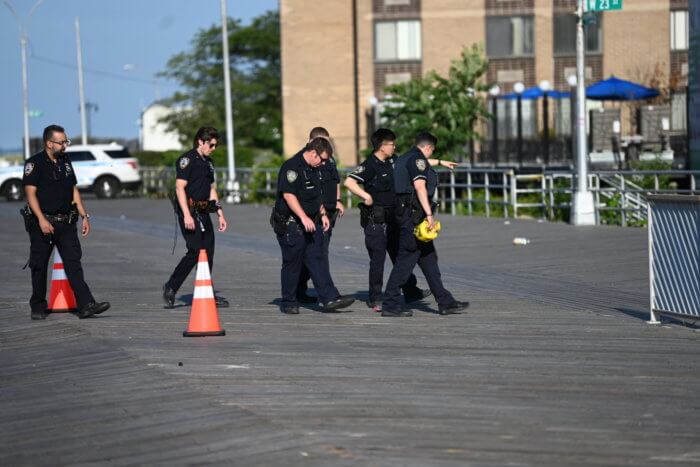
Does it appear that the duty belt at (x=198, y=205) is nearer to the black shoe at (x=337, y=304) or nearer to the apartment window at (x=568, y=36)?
the black shoe at (x=337, y=304)

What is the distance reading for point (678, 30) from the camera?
60344 millimetres

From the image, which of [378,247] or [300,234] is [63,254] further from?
[378,247]

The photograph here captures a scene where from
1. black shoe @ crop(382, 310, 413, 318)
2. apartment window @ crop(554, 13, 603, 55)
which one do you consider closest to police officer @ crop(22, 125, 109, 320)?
black shoe @ crop(382, 310, 413, 318)

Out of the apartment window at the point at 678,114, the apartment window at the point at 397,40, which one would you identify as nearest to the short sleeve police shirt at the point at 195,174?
the apartment window at the point at 678,114

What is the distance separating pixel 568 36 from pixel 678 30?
183 inches

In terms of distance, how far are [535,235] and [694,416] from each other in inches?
642

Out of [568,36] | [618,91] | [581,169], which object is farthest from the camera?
[568,36]

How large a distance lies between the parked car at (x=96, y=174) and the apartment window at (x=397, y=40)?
16.9 m

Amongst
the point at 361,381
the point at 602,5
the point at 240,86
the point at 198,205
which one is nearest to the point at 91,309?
the point at 198,205

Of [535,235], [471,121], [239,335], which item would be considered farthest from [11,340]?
[471,121]

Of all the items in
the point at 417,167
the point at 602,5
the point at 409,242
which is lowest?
the point at 409,242

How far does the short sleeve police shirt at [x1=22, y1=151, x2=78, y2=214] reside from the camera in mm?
13367

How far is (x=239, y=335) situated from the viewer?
12.2 metres

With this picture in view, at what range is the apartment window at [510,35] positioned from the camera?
6172 cm
